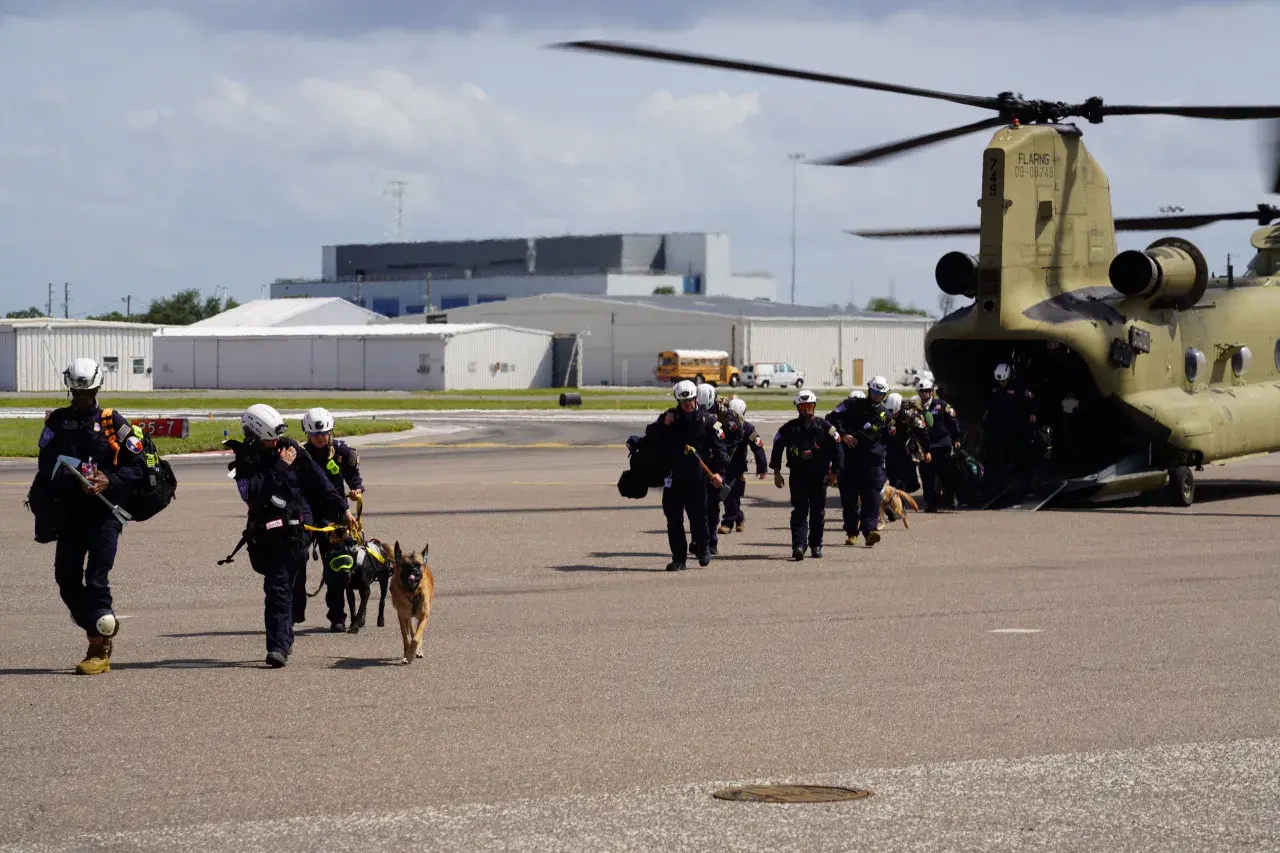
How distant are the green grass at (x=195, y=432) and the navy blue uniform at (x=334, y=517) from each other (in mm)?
20302

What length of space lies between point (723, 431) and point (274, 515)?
9256mm

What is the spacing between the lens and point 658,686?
33.7 ft

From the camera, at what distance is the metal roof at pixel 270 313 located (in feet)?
372

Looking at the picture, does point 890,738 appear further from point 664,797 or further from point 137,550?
point 137,550

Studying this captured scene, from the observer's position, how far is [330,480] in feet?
40.0

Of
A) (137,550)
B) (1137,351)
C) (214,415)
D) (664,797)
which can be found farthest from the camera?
(214,415)

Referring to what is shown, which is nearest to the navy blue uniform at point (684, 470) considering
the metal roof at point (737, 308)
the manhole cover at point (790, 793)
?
the manhole cover at point (790, 793)

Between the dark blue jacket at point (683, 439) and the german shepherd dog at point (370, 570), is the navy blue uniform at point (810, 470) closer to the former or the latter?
the dark blue jacket at point (683, 439)

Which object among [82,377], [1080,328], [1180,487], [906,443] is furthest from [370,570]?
[1180,487]

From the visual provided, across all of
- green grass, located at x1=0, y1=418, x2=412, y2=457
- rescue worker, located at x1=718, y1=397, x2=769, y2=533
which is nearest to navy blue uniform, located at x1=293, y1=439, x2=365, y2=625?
rescue worker, located at x1=718, y1=397, x2=769, y2=533

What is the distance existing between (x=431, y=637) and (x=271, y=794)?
4.83 meters

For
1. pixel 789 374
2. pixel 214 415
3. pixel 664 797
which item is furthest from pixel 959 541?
pixel 789 374

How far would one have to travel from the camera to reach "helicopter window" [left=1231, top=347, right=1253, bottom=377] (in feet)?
88.7

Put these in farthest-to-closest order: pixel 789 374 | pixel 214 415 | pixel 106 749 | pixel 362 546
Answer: pixel 789 374, pixel 214 415, pixel 362 546, pixel 106 749
